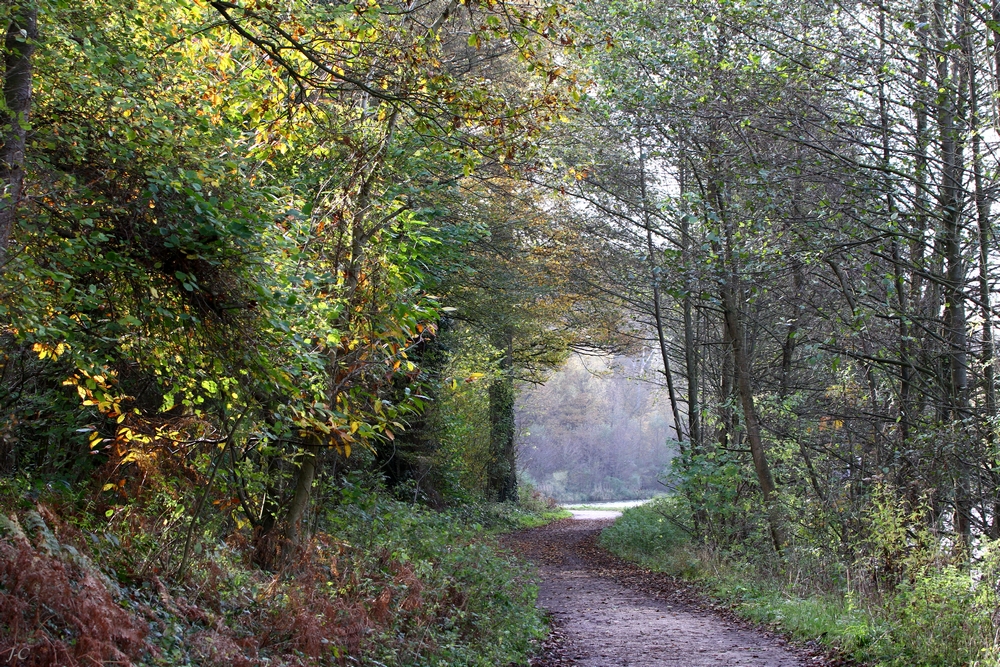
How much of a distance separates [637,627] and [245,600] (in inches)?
245

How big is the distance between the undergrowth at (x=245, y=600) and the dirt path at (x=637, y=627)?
716 mm

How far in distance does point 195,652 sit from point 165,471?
2.48 metres

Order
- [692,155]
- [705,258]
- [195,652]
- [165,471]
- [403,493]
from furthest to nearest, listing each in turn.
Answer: [403,493] → [692,155] → [705,258] → [165,471] → [195,652]

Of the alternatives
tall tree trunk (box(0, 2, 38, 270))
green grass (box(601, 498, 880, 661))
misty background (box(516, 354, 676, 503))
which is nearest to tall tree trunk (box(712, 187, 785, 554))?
green grass (box(601, 498, 880, 661))

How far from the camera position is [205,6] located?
541cm

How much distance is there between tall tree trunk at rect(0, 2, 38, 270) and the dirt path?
21.0 ft

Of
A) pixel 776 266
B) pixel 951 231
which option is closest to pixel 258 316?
pixel 776 266

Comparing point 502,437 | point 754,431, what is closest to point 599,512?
point 502,437

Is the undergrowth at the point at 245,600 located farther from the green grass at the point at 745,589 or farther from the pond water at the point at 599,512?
the pond water at the point at 599,512

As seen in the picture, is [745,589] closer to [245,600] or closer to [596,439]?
[245,600]

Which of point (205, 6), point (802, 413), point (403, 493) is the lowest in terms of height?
point (403, 493)

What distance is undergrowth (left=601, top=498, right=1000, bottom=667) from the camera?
6668mm

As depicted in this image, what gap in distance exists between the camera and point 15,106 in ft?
16.2

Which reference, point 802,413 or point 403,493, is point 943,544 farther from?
point 403,493
